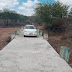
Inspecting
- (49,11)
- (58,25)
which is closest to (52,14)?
(49,11)

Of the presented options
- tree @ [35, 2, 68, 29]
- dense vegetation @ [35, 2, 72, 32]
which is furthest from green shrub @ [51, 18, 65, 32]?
tree @ [35, 2, 68, 29]

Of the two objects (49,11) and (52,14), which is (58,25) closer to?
(52,14)

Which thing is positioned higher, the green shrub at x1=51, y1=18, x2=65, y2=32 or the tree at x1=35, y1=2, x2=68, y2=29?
the tree at x1=35, y1=2, x2=68, y2=29

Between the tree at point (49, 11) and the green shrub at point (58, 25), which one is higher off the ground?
the tree at point (49, 11)

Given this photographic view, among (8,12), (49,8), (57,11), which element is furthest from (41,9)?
(8,12)

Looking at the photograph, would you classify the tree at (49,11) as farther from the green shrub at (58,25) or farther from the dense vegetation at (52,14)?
the green shrub at (58,25)

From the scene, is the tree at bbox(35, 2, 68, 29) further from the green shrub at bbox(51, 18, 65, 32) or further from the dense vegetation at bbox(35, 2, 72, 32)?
the green shrub at bbox(51, 18, 65, 32)

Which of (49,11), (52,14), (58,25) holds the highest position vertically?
(49,11)

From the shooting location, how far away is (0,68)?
4.67 metres

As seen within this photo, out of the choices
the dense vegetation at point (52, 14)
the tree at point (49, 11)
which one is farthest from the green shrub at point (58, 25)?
the tree at point (49, 11)

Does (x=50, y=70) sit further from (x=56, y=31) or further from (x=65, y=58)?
(x=56, y=31)

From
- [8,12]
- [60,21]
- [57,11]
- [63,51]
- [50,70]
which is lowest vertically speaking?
[50,70]

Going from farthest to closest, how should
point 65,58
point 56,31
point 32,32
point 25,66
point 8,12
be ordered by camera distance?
point 8,12 < point 56,31 < point 32,32 < point 65,58 < point 25,66

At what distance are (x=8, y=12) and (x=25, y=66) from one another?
56.1 m
